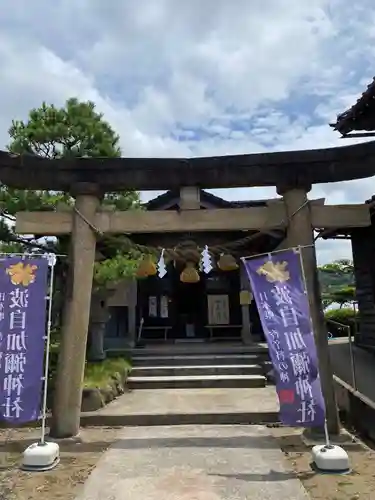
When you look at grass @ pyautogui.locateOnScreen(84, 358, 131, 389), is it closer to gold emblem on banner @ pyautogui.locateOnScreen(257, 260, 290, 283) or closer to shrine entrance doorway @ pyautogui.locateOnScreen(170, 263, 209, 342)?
gold emblem on banner @ pyautogui.locateOnScreen(257, 260, 290, 283)

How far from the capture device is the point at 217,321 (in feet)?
58.2

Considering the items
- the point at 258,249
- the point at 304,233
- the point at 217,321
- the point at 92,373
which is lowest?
the point at 92,373

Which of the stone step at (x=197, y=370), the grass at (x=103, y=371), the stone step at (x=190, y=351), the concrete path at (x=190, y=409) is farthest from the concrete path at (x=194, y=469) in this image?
the stone step at (x=190, y=351)

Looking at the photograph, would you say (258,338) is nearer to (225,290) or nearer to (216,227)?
(225,290)

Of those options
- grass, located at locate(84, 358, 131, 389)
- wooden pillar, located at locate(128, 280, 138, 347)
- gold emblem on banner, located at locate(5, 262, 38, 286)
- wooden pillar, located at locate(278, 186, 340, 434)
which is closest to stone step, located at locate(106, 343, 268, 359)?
grass, located at locate(84, 358, 131, 389)

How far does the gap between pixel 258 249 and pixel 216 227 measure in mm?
10858

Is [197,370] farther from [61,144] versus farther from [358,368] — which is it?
[61,144]

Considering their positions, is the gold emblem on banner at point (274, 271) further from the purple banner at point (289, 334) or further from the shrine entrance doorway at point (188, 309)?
the shrine entrance doorway at point (188, 309)

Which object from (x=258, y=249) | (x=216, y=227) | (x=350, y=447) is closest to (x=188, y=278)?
(x=216, y=227)

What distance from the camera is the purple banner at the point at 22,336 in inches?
213

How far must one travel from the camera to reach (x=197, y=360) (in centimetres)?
1208

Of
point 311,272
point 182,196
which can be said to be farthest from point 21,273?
point 311,272

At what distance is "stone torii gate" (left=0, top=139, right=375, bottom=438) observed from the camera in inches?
251

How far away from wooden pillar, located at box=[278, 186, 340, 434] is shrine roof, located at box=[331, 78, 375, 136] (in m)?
5.40
